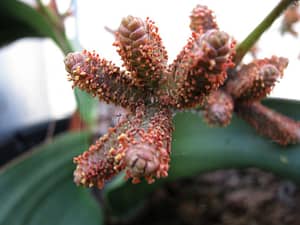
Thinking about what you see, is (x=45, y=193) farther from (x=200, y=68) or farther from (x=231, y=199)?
(x=200, y=68)

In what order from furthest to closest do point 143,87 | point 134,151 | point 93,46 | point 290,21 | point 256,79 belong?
point 290,21 → point 93,46 → point 256,79 → point 143,87 → point 134,151

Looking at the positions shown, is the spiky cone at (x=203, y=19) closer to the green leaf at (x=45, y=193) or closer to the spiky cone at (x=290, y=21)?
the spiky cone at (x=290, y=21)

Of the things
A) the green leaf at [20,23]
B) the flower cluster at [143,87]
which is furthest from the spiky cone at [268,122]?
the green leaf at [20,23]

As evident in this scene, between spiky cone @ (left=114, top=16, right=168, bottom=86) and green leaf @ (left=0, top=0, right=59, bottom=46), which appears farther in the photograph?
green leaf @ (left=0, top=0, right=59, bottom=46)

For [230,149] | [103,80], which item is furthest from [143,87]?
[230,149]

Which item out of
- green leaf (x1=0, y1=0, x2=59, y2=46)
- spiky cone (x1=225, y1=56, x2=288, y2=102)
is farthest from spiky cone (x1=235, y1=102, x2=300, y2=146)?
green leaf (x1=0, y1=0, x2=59, y2=46)

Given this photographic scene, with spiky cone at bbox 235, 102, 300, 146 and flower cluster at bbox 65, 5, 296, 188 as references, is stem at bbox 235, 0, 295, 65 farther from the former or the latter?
flower cluster at bbox 65, 5, 296, 188

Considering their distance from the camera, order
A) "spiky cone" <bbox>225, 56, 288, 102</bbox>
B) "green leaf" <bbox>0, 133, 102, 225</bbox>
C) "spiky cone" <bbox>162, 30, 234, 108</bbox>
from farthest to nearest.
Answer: "green leaf" <bbox>0, 133, 102, 225</bbox>, "spiky cone" <bbox>225, 56, 288, 102</bbox>, "spiky cone" <bbox>162, 30, 234, 108</bbox>

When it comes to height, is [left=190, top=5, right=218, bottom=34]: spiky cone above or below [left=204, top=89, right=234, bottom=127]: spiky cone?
above

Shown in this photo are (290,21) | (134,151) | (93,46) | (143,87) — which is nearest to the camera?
(134,151)
